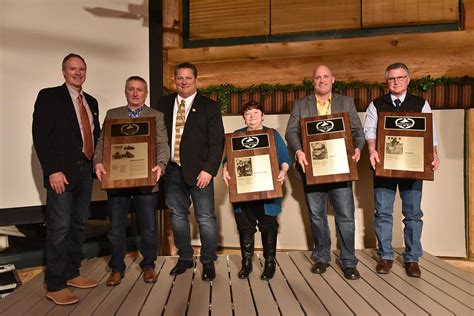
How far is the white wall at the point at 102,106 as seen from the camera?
10.2ft

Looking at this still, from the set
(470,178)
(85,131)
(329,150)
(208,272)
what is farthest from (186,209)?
(470,178)

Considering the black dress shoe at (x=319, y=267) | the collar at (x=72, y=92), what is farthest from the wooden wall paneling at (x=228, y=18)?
the black dress shoe at (x=319, y=267)

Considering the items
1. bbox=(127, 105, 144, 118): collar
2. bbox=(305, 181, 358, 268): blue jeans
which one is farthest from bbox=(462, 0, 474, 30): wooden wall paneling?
bbox=(127, 105, 144, 118): collar

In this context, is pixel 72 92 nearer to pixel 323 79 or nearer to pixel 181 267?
pixel 181 267

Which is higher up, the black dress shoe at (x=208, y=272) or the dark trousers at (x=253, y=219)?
the dark trousers at (x=253, y=219)

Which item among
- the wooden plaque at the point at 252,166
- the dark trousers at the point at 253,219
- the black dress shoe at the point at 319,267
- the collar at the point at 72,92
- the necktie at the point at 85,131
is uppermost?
the collar at the point at 72,92

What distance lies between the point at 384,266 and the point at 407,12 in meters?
→ 2.37

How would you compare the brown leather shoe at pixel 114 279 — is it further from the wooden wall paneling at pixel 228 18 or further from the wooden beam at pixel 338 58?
the wooden wall paneling at pixel 228 18

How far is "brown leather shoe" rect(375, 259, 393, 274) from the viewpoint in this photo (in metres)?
2.79

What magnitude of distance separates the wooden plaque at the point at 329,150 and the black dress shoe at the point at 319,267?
2.11 feet

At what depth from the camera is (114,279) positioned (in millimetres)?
2680

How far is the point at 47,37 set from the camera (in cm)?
327

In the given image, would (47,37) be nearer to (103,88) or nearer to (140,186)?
(103,88)

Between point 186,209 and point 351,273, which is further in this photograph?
point 186,209
